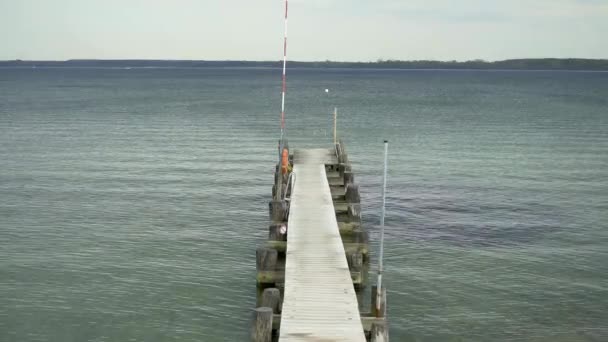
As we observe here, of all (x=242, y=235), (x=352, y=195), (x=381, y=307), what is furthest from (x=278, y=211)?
(x=381, y=307)

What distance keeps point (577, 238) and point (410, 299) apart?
950 cm

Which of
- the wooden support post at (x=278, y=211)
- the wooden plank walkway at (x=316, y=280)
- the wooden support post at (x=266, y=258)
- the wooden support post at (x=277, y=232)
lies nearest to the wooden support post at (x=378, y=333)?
the wooden plank walkway at (x=316, y=280)

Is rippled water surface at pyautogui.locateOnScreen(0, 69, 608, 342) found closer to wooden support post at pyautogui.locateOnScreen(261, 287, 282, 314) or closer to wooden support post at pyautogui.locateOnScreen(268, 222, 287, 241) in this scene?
wooden support post at pyautogui.locateOnScreen(268, 222, 287, 241)

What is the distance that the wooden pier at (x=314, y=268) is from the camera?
14.3m

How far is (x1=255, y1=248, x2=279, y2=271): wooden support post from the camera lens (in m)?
19.2

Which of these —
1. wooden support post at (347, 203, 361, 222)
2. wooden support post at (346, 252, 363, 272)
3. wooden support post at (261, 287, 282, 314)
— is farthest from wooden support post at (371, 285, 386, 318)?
wooden support post at (347, 203, 361, 222)

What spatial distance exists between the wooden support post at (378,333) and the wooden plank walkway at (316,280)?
223 millimetres

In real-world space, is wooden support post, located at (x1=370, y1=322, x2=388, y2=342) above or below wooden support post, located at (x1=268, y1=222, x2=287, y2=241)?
below

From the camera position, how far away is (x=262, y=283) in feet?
64.5

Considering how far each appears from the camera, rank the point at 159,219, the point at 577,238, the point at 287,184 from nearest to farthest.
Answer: the point at 287,184
the point at 577,238
the point at 159,219

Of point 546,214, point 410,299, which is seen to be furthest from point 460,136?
point 410,299

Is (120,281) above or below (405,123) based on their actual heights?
below

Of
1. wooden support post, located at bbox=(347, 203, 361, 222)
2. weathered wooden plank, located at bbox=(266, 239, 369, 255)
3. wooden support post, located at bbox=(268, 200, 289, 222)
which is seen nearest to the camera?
weathered wooden plank, located at bbox=(266, 239, 369, 255)

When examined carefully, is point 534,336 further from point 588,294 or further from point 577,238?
point 577,238
